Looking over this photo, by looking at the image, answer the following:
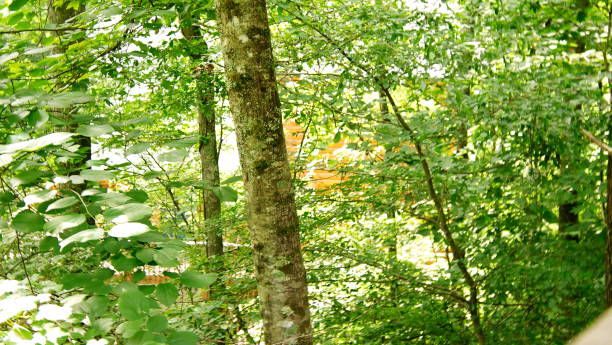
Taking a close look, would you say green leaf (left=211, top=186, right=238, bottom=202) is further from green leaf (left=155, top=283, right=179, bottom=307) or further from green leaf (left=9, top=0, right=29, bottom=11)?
green leaf (left=9, top=0, right=29, bottom=11)

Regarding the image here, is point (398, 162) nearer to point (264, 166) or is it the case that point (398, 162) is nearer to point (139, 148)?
point (264, 166)

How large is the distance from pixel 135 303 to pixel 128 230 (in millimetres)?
260

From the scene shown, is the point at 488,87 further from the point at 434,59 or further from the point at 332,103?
the point at 332,103

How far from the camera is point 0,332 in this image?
1.96 metres

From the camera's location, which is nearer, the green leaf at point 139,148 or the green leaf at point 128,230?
the green leaf at point 128,230

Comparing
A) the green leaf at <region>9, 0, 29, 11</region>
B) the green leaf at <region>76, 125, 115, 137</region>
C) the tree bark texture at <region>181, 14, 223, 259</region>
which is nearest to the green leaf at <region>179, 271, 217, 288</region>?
the green leaf at <region>76, 125, 115, 137</region>

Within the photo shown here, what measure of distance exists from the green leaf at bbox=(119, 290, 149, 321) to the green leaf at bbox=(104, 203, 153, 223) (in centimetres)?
23

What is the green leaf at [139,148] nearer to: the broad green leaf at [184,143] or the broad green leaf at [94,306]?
the broad green leaf at [184,143]

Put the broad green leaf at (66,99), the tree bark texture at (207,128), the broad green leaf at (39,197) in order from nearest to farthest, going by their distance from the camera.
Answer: the broad green leaf at (39,197) < the broad green leaf at (66,99) < the tree bark texture at (207,128)

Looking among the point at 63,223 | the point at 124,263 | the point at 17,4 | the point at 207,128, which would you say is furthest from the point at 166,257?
the point at 207,128

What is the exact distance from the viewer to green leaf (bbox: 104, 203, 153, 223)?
1.54m

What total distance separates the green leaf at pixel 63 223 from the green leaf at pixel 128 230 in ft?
0.38

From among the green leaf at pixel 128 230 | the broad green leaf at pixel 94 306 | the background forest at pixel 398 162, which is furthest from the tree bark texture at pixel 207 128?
the green leaf at pixel 128 230

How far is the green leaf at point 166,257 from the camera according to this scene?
1.53 meters
